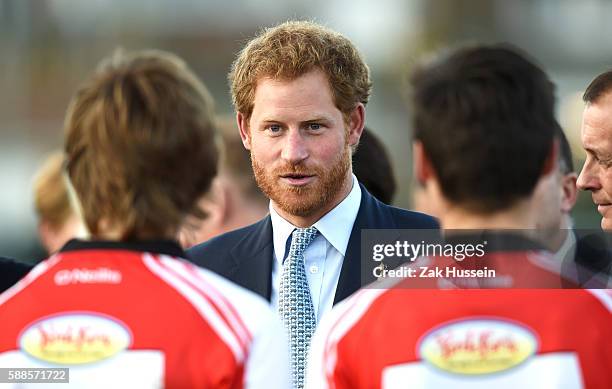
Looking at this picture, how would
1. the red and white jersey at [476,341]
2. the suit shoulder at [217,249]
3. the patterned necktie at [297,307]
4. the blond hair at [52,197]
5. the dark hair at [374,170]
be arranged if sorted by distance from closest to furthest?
the red and white jersey at [476,341] → the patterned necktie at [297,307] → the suit shoulder at [217,249] → the dark hair at [374,170] → the blond hair at [52,197]

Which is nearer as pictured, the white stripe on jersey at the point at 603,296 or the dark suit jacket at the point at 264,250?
the white stripe on jersey at the point at 603,296

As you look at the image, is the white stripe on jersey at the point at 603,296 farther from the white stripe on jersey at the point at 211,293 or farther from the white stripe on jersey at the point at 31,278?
the white stripe on jersey at the point at 31,278

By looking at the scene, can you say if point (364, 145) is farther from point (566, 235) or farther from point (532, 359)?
point (532, 359)

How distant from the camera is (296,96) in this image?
10.4 feet

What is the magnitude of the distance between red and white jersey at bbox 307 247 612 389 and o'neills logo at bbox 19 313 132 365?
398 millimetres

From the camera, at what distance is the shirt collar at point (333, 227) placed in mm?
3072

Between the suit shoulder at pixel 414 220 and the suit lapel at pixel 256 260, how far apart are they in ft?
1.26

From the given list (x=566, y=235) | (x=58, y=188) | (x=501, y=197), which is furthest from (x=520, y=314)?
(x=58, y=188)

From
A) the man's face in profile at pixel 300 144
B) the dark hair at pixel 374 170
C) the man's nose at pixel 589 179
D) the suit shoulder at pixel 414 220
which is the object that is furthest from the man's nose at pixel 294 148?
the man's nose at pixel 589 179

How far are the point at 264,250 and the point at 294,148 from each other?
0.32 meters

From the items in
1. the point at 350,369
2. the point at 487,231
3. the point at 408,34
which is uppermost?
the point at 408,34

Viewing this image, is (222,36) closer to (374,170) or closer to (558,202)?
(374,170)

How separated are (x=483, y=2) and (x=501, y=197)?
1059 centimetres

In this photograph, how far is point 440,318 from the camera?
1924mm
